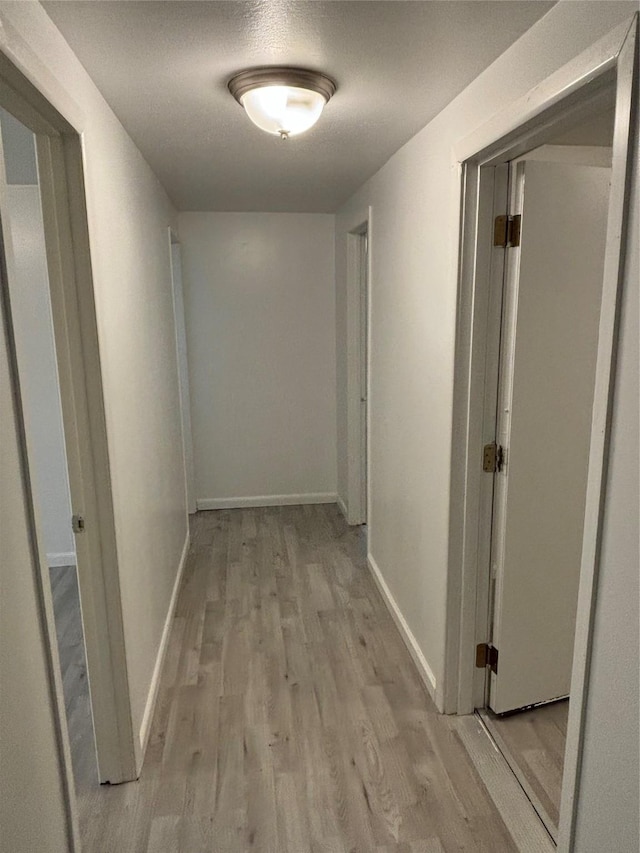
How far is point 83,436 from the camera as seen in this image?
1.72 meters

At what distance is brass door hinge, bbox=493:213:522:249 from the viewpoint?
6.25 feet

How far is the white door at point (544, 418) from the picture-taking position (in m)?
1.91

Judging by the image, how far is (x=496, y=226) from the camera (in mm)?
1925

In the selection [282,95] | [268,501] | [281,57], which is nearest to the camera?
[281,57]

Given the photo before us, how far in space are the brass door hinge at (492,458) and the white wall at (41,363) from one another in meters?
2.27

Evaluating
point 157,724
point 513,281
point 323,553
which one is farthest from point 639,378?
A: point 323,553

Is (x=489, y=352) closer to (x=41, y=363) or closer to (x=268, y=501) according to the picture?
(x=41, y=363)

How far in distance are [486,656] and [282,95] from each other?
2090 millimetres

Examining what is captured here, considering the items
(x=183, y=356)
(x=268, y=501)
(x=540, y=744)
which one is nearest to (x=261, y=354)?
(x=183, y=356)

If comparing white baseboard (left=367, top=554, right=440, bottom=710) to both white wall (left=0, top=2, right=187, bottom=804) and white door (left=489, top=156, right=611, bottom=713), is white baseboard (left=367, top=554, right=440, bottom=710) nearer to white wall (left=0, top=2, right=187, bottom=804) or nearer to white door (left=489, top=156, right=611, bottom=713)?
white door (left=489, top=156, right=611, bottom=713)

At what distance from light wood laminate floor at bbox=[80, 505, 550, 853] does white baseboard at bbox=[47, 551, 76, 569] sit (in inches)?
35.1

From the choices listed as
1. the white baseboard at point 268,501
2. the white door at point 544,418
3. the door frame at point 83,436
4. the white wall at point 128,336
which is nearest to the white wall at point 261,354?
the white baseboard at point 268,501

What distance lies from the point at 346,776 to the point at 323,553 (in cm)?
183

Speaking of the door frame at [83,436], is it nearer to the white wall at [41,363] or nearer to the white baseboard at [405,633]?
the white baseboard at [405,633]
